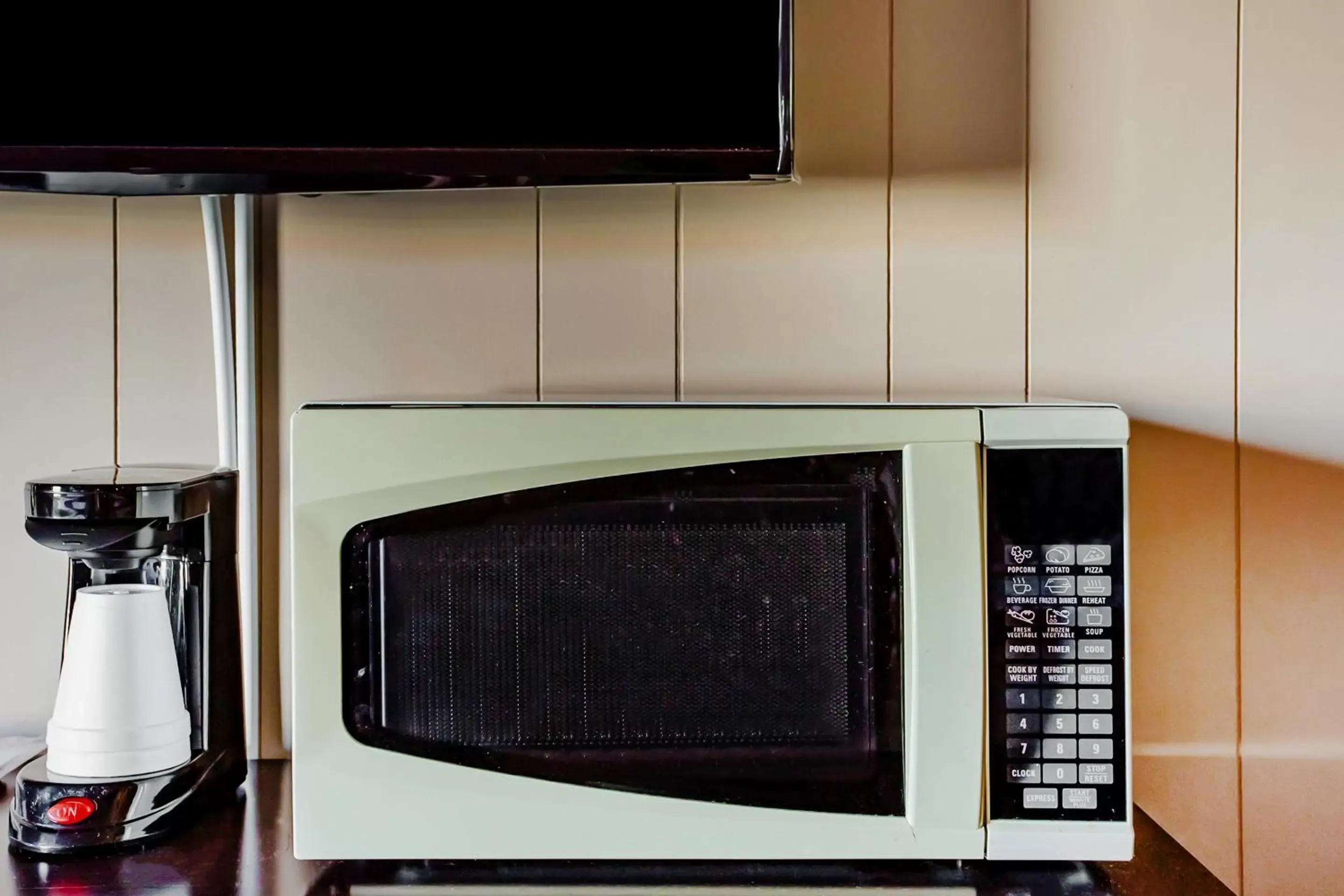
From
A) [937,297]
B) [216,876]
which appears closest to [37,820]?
[216,876]

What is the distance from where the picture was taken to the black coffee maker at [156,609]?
0.71 metres

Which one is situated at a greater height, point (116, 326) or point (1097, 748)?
point (116, 326)

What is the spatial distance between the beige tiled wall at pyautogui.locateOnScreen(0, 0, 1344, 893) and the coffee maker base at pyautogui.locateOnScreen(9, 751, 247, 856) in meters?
0.21

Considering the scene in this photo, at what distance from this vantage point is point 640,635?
27.2 inches

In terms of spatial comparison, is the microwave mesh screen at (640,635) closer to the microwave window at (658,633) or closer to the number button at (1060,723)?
the microwave window at (658,633)

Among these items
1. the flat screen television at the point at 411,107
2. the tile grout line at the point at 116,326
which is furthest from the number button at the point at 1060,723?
the tile grout line at the point at 116,326

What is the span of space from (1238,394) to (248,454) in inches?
36.4

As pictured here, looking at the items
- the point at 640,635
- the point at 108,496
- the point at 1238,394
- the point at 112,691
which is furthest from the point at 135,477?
the point at 1238,394

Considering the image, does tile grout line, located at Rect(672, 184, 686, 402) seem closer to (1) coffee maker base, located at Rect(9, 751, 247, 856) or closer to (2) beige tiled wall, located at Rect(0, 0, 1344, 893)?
(2) beige tiled wall, located at Rect(0, 0, 1344, 893)

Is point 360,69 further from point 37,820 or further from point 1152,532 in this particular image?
point 1152,532

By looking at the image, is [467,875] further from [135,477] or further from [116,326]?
[116,326]

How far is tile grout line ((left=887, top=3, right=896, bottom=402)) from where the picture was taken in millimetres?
951

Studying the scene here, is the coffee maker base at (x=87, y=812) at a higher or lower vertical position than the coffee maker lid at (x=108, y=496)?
lower

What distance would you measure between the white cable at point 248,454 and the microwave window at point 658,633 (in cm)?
32
